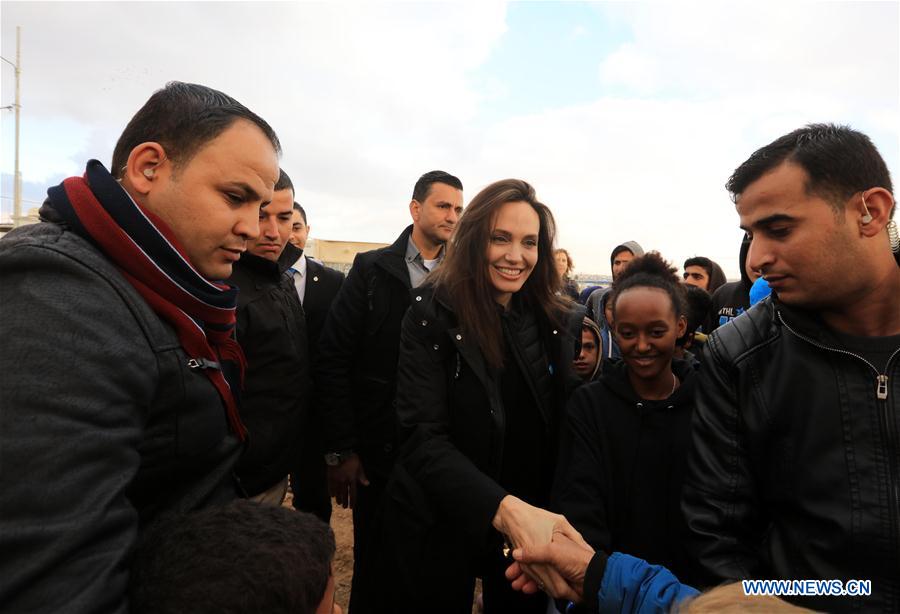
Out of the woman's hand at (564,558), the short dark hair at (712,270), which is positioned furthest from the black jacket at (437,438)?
the short dark hair at (712,270)

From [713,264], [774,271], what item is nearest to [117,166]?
[774,271]

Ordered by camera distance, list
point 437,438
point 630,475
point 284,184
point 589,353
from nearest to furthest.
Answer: point 630,475
point 437,438
point 284,184
point 589,353

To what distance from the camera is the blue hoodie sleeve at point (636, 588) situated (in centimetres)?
145

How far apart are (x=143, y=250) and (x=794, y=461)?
1848mm

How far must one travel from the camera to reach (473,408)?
85.9 inches

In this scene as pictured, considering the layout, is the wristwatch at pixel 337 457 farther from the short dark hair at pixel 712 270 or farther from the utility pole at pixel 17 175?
the utility pole at pixel 17 175

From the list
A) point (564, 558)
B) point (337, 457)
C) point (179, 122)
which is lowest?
point (337, 457)

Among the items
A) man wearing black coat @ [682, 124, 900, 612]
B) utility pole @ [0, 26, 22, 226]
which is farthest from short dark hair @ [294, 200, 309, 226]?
utility pole @ [0, 26, 22, 226]

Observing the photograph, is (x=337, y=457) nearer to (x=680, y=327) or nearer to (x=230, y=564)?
(x=680, y=327)

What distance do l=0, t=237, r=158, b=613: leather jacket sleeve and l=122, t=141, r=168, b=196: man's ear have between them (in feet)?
1.08

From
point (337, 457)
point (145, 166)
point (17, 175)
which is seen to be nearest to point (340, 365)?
point (337, 457)

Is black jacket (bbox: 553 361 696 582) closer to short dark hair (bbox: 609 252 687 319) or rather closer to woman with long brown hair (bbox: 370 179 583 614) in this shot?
woman with long brown hair (bbox: 370 179 583 614)

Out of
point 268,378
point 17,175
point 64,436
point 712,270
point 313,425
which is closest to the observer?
point 64,436

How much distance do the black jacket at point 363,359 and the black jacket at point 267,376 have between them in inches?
22.2
